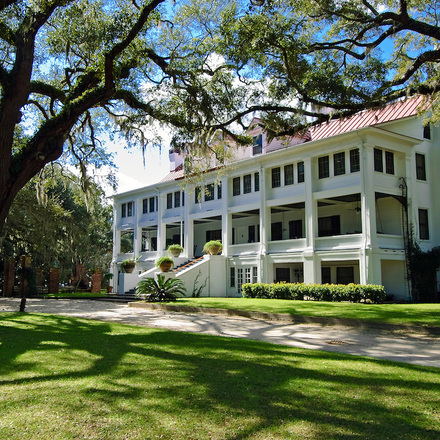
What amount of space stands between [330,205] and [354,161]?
4695 millimetres

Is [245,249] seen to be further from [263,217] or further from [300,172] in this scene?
[300,172]

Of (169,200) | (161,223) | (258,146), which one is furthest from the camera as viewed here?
(169,200)

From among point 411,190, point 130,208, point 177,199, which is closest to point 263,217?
point 411,190

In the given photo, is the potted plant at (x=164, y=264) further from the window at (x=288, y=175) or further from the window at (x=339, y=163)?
the window at (x=339, y=163)

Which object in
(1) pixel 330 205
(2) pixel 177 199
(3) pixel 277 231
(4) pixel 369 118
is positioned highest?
(4) pixel 369 118

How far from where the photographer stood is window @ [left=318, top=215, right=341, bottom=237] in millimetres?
27281

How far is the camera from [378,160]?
23531 mm

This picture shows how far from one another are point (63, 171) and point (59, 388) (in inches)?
685

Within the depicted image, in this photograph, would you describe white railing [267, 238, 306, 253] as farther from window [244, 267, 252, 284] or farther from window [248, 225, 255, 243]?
window [248, 225, 255, 243]

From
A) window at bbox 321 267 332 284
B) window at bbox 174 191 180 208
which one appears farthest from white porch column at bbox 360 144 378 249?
A: window at bbox 174 191 180 208

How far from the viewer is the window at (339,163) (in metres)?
24.2

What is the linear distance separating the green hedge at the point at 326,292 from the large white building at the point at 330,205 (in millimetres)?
1707

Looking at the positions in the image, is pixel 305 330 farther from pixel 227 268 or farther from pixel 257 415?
pixel 227 268

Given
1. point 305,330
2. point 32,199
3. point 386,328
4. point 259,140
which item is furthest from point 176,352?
point 259,140
